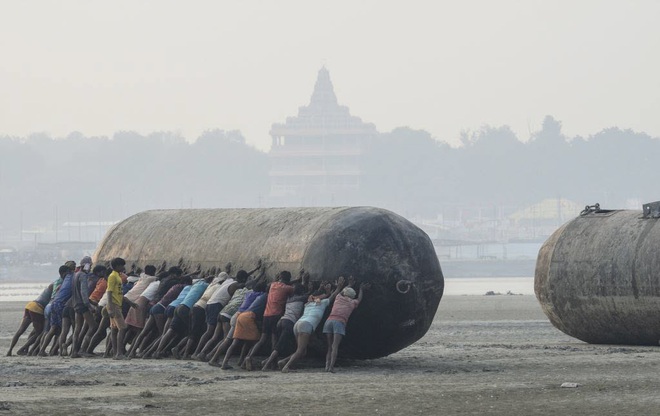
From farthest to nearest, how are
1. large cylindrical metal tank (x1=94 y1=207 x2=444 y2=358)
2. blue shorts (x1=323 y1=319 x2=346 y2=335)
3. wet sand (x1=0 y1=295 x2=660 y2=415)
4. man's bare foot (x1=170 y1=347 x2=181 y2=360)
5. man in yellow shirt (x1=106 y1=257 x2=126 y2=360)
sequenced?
1. man in yellow shirt (x1=106 y1=257 x2=126 y2=360)
2. man's bare foot (x1=170 y1=347 x2=181 y2=360)
3. large cylindrical metal tank (x1=94 y1=207 x2=444 y2=358)
4. blue shorts (x1=323 y1=319 x2=346 y2=335)
5. wet sand (x1=0 y1=295 x2=660 y2=415)

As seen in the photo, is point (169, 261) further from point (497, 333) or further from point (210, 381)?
point (497, 333)

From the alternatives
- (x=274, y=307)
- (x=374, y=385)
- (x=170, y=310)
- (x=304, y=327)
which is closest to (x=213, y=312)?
(x=170, y=310)

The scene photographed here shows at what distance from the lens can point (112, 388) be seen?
17.9 metres

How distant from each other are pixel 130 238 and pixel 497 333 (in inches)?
317

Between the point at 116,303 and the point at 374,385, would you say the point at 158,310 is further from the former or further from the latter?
the point at 374,385

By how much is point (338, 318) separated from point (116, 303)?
3911mm

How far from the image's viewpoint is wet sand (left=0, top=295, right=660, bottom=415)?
52.7 ft

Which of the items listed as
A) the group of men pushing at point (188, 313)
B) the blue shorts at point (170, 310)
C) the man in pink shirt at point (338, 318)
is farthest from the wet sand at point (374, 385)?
the blue shorts at point (170, 310)

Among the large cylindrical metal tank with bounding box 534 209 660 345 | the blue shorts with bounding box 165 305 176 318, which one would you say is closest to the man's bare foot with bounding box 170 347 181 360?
the blue shorts with bounding box 165 305 176 318

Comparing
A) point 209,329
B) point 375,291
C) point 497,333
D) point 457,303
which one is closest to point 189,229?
point 209,329

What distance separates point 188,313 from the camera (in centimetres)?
2150

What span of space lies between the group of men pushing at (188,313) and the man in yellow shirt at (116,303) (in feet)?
0.04

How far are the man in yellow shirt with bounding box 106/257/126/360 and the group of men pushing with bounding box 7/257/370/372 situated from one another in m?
0.01

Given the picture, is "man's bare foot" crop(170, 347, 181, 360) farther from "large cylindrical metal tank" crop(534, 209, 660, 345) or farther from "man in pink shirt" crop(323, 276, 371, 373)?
"large cylindrical metal tank" crop(534, 209, 660, 345)
